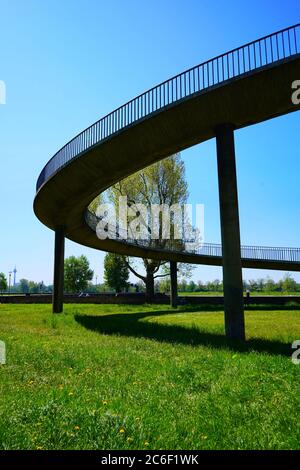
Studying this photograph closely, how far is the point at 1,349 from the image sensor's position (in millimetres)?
10609

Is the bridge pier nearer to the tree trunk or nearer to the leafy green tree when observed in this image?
the tree trunk

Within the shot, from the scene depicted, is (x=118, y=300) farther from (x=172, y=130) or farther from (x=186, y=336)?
(x=172, y=130)

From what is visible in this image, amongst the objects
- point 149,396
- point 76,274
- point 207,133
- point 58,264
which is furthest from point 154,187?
point 76,274

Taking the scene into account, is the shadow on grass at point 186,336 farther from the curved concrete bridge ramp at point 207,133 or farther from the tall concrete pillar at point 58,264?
the tall concrete pillar at point 58,264

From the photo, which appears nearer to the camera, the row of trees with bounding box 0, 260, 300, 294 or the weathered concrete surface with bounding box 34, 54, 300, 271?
the weathered concrete surface with bounding box 34, 54, 300, 271

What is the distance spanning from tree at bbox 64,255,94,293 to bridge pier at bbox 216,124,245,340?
6890cm

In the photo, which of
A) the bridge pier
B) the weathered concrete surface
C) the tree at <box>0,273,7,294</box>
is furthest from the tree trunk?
the tree at <box>0,273,7,294</box>

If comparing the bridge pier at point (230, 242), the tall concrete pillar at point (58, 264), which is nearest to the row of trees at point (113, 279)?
the tall concrete pillar at point (58, 264)

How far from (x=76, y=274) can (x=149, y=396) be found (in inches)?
3117

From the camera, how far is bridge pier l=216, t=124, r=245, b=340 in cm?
1374

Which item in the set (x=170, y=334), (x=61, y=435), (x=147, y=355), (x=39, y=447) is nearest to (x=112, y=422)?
(x=61, y=435)

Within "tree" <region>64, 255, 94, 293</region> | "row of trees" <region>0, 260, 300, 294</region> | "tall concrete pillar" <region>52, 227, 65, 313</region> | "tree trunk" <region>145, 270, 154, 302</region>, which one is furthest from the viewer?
"tree" <region>64, 255, 94, 293</region>

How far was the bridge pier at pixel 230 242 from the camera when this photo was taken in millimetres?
13740
